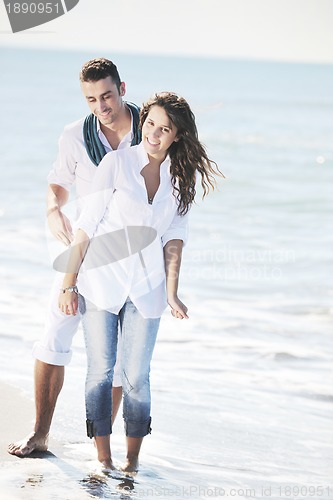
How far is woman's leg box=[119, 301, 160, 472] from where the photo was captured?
3.31m

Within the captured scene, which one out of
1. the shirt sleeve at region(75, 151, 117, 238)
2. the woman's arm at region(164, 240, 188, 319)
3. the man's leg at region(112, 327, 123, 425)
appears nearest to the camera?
the shirt sleeve at region(75, 151, 117, 238)

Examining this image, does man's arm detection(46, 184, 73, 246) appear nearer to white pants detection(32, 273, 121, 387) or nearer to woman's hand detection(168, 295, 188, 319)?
white pants detection(32, 273, 121, 387)

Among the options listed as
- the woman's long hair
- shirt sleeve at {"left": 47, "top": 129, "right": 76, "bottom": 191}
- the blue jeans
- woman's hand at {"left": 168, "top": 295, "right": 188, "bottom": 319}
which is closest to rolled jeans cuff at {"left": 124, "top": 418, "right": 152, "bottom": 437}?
the blue jeans

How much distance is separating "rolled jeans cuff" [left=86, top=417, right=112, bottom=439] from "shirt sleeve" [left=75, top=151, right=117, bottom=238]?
628 millimetres

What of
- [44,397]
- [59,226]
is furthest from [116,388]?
[59,226]

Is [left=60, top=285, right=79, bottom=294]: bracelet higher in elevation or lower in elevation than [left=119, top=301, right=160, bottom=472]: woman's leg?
higher

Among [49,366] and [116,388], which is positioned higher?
[49,366]

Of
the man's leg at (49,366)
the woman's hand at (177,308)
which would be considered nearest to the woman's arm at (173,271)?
the woman's hand at (177,308)

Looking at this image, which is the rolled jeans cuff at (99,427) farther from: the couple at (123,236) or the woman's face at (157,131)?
the woman's face at (157,131)

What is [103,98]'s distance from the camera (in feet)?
11.3

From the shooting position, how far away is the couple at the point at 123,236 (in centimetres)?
329

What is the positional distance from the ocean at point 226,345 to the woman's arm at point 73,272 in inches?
21.7

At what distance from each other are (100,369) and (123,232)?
46 cm

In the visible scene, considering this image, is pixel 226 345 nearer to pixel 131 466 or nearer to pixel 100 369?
pixel 131 466
